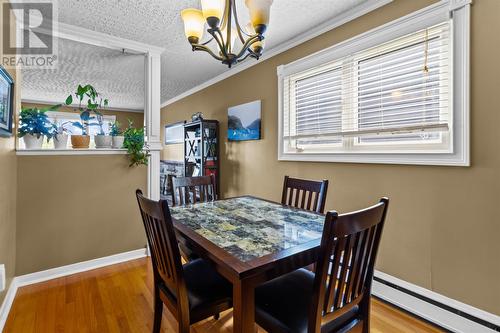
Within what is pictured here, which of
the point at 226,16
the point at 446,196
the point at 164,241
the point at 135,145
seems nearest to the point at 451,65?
the point at 446,196

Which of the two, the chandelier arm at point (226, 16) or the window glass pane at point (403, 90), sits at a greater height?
the chandelier arm at point (226, 16)

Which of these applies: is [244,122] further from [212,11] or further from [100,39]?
[212,11]

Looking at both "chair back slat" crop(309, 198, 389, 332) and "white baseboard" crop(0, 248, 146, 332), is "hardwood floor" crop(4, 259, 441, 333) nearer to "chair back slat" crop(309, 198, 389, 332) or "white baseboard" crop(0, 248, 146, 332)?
"white baseboard" crop(0, 248, 146, 332)

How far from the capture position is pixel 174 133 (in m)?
6.04

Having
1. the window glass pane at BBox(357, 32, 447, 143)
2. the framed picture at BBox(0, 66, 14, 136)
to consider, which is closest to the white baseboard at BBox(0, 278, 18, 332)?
the framed picture at BBox(0, 66, 14, 136)

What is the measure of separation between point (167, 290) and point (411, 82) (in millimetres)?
2153

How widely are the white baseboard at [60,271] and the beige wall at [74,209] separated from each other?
0.04 m

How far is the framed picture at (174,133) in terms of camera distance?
564cm

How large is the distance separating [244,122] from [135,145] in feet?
4.80

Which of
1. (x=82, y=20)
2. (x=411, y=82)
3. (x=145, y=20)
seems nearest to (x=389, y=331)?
(x=411, y=82)

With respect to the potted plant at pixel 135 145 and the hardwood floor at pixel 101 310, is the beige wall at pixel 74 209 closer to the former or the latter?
the potted plant at pixel 135 145

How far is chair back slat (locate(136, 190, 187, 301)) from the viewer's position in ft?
3.65

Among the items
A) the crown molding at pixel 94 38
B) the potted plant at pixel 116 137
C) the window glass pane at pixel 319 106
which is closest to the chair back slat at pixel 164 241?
the potted plant at pixel 116 137

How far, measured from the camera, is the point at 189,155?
14.9 ft
